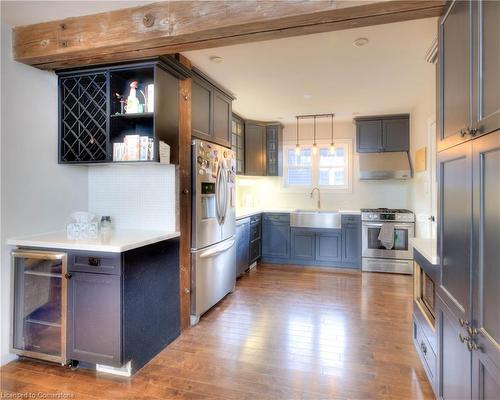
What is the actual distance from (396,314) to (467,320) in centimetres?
204

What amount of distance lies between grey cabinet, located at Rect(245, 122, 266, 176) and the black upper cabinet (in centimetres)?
9

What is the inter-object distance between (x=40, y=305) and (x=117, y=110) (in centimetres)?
165

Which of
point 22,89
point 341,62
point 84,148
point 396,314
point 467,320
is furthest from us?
point 396,314

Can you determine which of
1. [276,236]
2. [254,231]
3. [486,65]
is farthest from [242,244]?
[486,65]

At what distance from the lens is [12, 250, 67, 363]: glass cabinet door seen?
2174 mm

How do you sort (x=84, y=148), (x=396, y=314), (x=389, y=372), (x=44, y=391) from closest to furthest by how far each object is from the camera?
(x=44, y=391), (x=389, y=372), (x=84, y=148), (x=396, y=314)

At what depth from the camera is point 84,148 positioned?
2619 mm

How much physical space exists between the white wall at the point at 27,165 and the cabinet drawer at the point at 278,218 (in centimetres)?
314

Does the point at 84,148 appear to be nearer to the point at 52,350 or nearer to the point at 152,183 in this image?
the point at 152,183

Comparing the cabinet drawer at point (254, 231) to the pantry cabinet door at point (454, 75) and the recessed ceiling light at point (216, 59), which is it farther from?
the pantry cabinet door at point (454, 75)

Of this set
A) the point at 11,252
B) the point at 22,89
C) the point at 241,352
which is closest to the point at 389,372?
the point at 241,352

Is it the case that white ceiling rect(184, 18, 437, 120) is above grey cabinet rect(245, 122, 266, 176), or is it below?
above

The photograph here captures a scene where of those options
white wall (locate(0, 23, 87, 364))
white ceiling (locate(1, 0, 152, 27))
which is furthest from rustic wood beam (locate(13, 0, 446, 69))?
white wall (locate(0, 23, 87, 364))

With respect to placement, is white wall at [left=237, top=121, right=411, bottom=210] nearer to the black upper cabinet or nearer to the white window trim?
the white window trim
